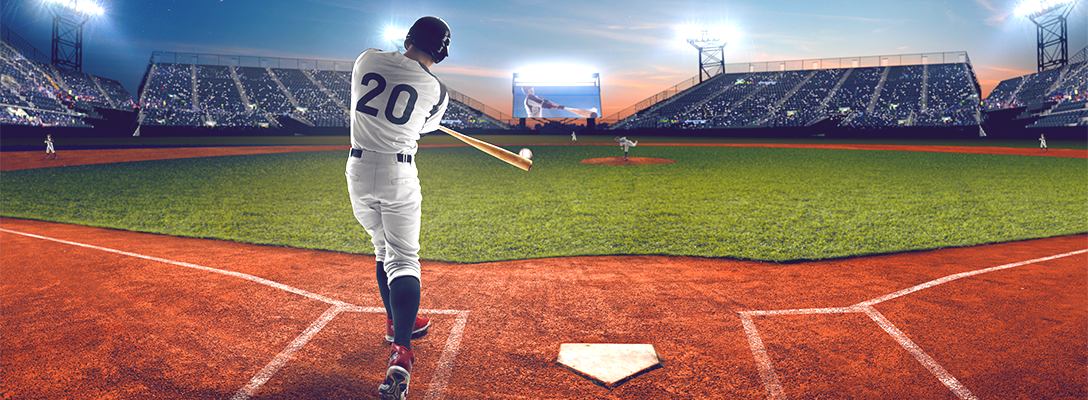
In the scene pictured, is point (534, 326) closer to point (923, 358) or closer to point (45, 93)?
point (923, 358)

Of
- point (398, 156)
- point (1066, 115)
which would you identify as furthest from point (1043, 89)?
point (398, 156)

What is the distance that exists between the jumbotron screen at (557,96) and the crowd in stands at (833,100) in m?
5.38

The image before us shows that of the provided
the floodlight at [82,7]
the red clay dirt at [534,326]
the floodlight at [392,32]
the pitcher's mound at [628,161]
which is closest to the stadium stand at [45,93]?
the floodlight at [82,7]

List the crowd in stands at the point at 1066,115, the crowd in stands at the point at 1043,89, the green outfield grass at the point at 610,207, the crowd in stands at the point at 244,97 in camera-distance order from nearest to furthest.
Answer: the green outfield grass at the point at 610,207 < the crowd in stands at the point at 1066,115 < the crowd in stands at the point at 1043,89 < the crowd in stands at the point at 244,97

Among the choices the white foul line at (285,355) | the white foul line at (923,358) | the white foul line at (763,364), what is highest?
the white foul line at (285,355)

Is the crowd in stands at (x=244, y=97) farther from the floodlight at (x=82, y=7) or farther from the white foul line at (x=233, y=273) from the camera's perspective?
the white foul line at (x=233, y=273)

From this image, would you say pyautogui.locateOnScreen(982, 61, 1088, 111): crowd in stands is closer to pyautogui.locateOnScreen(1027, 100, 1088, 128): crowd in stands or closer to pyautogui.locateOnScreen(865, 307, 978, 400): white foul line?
pyautogui.locateOnScreen(1027, 100, 1088, 128): crowd in stands

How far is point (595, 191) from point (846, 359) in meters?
7.84

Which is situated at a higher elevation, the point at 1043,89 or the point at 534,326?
the point at 1043,89

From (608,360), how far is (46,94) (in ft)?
149

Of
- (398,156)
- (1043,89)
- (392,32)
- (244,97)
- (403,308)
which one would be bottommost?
(403,308)

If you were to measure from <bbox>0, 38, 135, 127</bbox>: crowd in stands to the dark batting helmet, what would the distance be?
125 ft

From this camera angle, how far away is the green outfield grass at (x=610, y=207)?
19.9 feet

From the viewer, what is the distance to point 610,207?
Answer: 8.68m
